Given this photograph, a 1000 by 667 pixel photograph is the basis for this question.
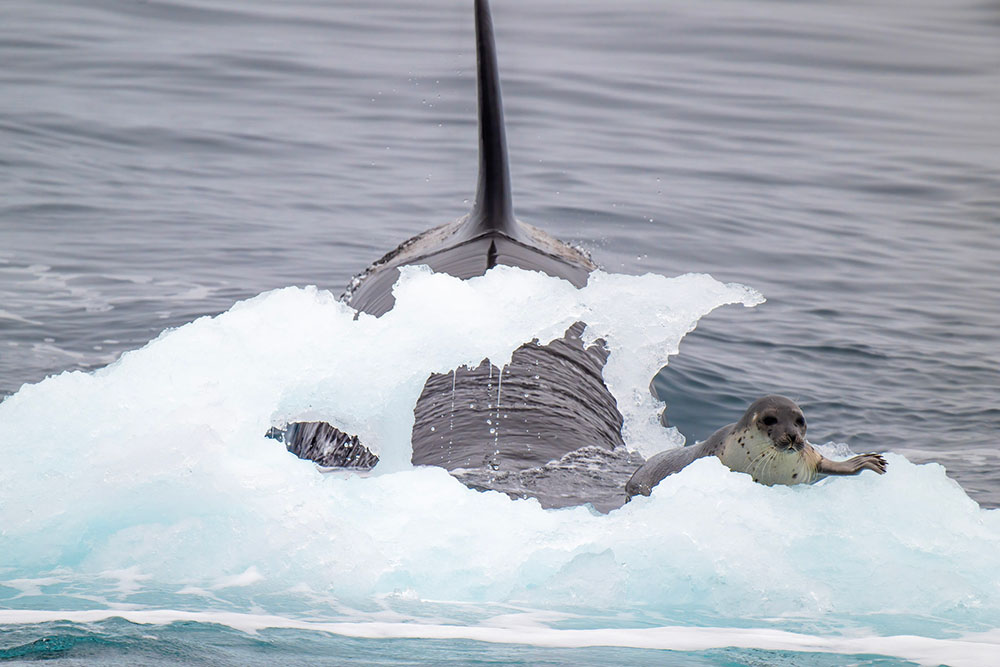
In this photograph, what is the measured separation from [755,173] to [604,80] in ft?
16.3

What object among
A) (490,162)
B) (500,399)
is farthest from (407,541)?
(490,162)

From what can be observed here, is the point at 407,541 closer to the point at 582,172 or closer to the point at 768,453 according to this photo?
the point at 768,453

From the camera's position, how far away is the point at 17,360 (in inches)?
397

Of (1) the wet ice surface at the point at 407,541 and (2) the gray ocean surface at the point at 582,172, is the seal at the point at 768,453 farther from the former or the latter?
(2) the gray ocean surface at the point at 582,172

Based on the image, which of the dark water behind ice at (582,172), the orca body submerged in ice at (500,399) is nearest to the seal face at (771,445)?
the orca body submerged in ice at (500,399)

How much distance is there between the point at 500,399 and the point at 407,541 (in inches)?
69.3

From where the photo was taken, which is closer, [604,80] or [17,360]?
[17,360]

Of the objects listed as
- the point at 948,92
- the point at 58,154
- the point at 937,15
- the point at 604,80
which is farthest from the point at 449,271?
the point at 937,15

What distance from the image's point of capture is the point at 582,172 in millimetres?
17969

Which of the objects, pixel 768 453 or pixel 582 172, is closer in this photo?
pixel 768 453

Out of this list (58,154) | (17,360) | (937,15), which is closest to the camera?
(17,360)

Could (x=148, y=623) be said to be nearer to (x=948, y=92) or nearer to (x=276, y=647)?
(x=276, y=647)

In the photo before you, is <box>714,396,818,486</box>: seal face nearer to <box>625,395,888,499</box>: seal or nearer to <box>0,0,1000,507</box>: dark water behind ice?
<box>625,395,888,499</box>: seal

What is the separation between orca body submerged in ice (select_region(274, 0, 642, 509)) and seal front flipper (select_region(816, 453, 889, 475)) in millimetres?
913
